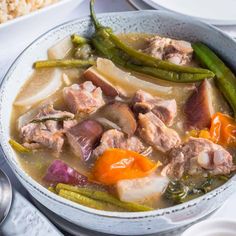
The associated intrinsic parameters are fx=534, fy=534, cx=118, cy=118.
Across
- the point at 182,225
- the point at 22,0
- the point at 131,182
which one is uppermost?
the point at 22,0

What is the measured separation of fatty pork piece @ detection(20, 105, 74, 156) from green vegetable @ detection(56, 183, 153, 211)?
0.17 metres

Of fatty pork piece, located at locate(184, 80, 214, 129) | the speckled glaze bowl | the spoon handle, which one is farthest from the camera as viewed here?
fatty pork piece, located at locate(184, 80, 214, 129)

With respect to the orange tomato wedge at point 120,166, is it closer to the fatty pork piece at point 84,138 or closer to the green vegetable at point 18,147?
the fatty pork piece at point 84,138

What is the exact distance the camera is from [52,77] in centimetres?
221

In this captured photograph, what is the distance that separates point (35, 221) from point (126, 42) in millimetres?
974

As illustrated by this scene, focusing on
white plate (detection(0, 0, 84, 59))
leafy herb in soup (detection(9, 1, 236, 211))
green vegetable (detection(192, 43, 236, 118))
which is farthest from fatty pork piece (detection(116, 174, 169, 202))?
white plate (detection(0, 0, 84, 59))

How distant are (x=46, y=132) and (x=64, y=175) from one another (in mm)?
191

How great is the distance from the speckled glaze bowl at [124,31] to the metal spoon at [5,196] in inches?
4.2

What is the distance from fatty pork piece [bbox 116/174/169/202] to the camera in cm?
174

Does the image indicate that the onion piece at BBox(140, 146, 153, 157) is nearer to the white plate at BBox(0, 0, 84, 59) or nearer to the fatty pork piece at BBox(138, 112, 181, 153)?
the fatty pork piece at BBox(138, 112, 181, 153)

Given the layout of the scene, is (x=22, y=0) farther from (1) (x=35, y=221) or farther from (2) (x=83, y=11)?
(1) (x=35, y=221)

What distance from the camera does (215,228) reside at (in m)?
1.69

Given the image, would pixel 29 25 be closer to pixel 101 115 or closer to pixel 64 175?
pixel 101 115

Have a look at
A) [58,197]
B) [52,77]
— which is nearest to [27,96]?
[52,77]
